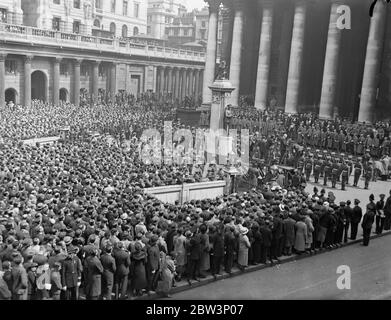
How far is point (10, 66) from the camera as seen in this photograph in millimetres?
47562

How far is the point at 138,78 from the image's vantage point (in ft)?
209

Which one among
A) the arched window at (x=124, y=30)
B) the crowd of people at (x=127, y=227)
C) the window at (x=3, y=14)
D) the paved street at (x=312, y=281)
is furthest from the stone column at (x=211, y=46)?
the arched window at (x=124, y=30)

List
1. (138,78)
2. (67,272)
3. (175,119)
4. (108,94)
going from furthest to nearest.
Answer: (138,78), (108,94), (175,119), (67,272)

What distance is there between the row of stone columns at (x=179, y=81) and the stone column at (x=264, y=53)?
80.6ft

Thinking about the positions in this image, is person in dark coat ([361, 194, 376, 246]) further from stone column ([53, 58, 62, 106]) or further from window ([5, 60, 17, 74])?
stone column ([53, 58, 62, 106])

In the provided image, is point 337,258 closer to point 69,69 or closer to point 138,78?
point 69,69

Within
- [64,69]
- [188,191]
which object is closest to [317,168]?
[188,191]

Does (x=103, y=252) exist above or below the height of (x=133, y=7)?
below

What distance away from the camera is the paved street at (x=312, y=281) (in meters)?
13.3

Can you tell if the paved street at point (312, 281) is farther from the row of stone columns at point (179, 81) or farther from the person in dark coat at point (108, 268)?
the row of stone columns at point (179, 81)

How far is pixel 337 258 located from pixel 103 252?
830 cm

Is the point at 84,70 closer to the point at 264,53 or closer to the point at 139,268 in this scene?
the point at 264,53

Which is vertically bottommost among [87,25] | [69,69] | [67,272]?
[67,272]
